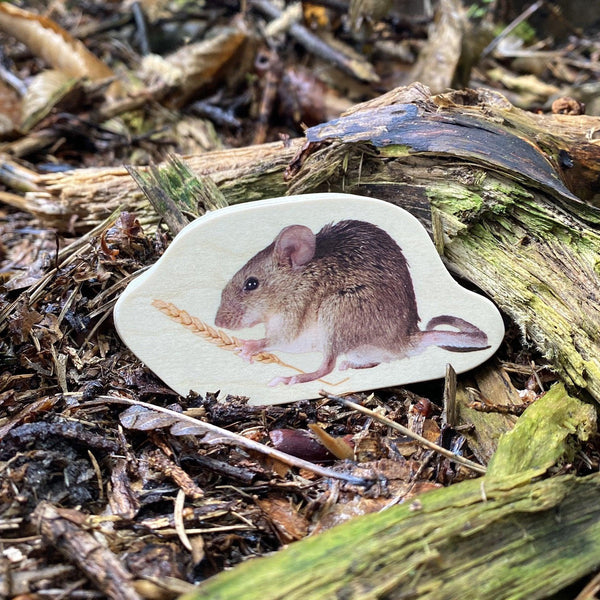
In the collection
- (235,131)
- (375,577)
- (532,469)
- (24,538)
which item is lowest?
(24,538)

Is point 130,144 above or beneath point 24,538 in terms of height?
above

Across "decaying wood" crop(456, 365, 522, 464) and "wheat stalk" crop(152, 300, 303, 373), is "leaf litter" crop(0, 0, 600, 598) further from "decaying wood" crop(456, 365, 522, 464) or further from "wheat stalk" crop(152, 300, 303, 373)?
"wheat stalk" crop(152, 300, 303, 373)

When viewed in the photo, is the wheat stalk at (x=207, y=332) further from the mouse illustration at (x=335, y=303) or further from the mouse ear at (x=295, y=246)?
the mouse ear at (x=295, y=246)

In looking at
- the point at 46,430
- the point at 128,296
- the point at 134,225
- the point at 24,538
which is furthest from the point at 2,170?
the point at 24,538

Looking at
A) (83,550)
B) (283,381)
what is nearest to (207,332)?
(283,381)

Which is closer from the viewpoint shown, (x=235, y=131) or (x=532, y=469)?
(x=532, y=469)

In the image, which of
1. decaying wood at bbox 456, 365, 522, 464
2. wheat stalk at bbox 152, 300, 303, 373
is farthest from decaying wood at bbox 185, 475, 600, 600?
wheat stalk at bbox 152, 300, 303, 373

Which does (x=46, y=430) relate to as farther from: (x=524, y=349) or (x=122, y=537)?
(x=524, y=349)
